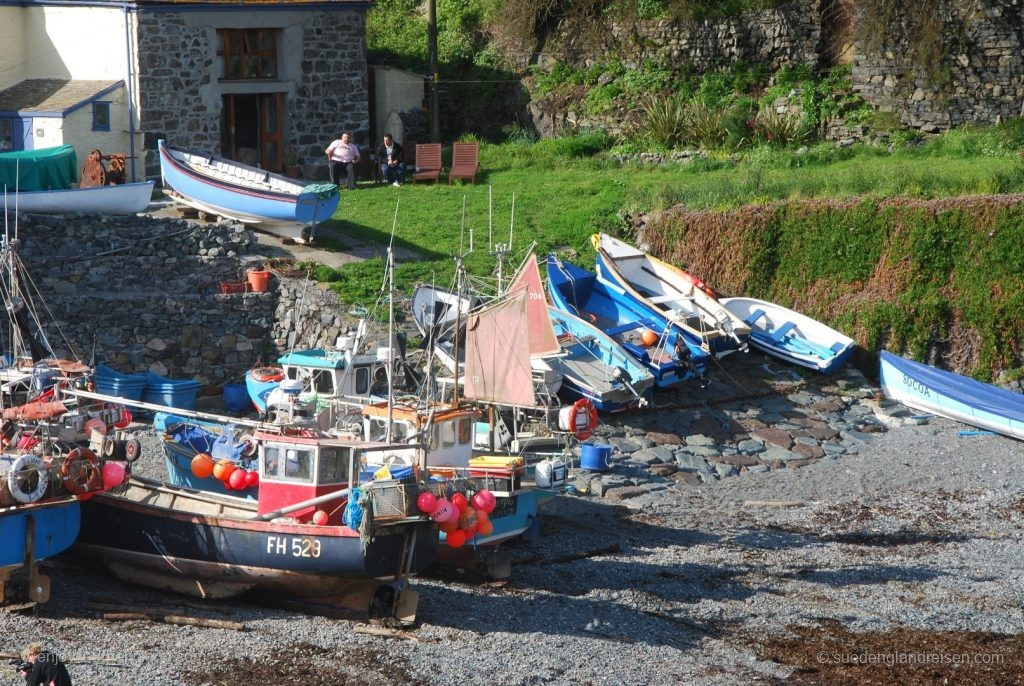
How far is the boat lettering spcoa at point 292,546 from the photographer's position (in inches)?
644

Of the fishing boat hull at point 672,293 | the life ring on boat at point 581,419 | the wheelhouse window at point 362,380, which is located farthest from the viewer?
the fishing boat hull at point 672,293

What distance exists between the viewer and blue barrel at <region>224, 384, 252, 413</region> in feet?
78.7

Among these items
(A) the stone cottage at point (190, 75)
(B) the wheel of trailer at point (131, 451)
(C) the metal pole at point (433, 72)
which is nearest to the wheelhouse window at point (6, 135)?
(A) the stone cottage at point (190, 75)

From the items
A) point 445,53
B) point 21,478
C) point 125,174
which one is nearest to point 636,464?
point 21,478

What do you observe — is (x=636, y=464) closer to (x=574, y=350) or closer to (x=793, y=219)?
(x=574, y=350)

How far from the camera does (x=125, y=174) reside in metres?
29.2

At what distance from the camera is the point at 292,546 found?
53.9 feet

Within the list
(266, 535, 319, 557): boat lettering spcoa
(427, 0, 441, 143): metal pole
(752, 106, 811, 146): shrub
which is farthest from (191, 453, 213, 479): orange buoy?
(752, 106, 811, 146): shrub

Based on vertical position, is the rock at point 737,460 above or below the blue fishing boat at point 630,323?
below

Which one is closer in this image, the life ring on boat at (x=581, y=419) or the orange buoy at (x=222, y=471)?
the orange buoy at (x=222, y=471)

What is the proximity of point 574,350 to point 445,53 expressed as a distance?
15659mm

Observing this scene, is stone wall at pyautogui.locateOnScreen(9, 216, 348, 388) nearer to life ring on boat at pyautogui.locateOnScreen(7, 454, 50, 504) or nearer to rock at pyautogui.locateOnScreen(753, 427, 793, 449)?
rock at pyautogui.locateOnScreen(753, 427, 793, 449)

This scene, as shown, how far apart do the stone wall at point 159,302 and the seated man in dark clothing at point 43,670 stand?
38.4ft

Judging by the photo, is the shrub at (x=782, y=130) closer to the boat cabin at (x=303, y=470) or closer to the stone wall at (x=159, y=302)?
the stone wall at (x=159, y=302)
